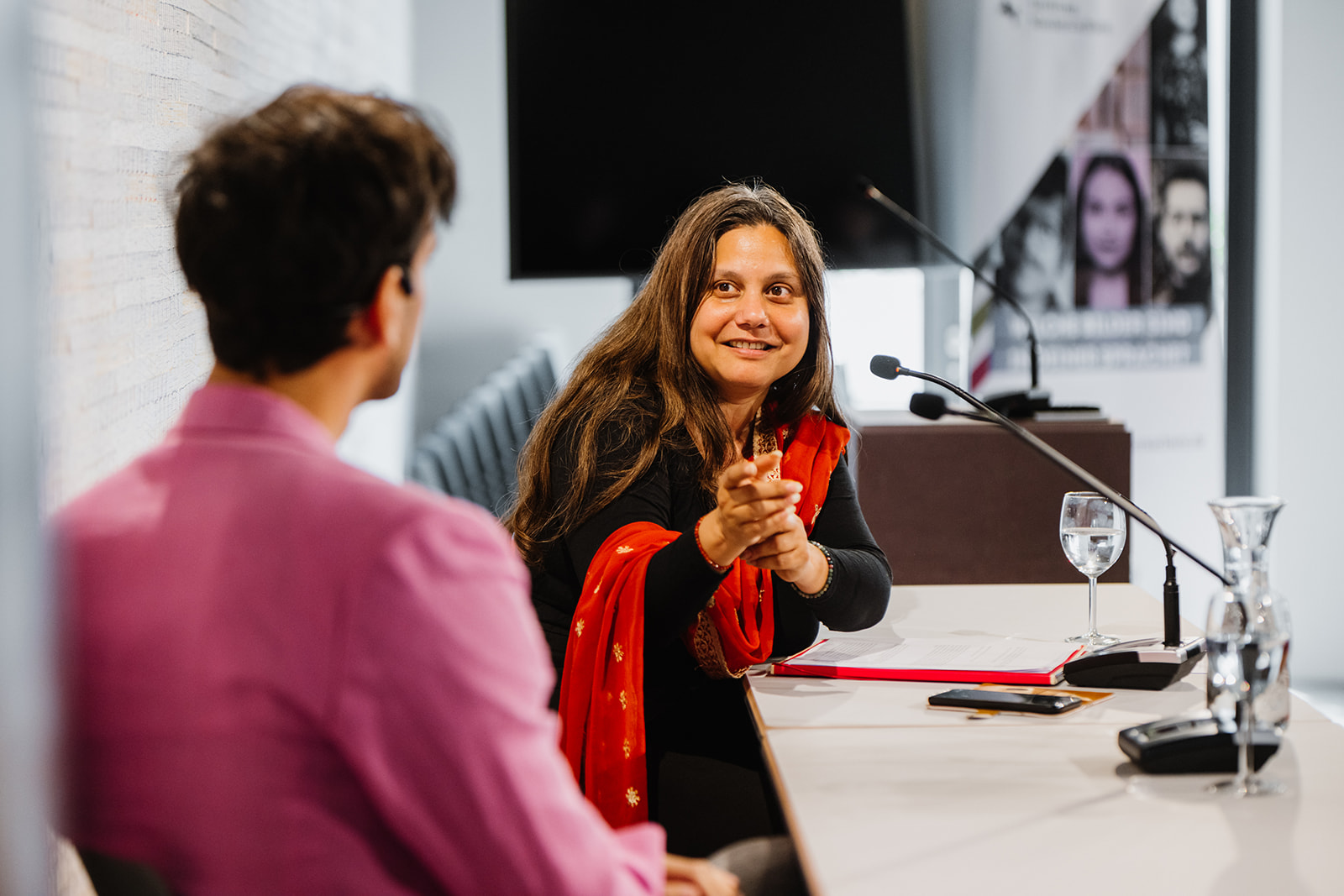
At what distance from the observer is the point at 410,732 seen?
2.43ft

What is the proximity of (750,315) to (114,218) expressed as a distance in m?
0.93

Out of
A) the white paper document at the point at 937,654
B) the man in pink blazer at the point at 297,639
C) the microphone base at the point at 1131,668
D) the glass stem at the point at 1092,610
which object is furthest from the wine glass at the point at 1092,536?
the man in pink blazer at the point at 297,639

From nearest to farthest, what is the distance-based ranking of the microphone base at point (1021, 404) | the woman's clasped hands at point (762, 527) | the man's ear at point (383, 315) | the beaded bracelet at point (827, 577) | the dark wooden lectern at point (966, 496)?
1. the man's ear at point (383, 315)
2. the woman's clasped hands at point (762, 527)
3. the beaded bracelet at point (827, 577)
4. the dark wooden lectern at point (966, 496)
5. the microphone base at point (1021, 404)

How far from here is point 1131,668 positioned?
147 cm

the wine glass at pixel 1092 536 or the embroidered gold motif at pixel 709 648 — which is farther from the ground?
the wine glass at pixel 1092 536

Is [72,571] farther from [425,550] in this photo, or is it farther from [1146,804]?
[1146,804]

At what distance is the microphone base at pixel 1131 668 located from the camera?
4.79 ft

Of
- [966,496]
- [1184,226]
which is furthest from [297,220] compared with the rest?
[1184,226]

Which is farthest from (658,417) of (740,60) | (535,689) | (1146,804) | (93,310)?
(740,60)

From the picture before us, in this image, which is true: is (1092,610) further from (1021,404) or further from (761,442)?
(1021,404)

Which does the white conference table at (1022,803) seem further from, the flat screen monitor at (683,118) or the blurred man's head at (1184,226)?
the blurred man's head at (1184,226)

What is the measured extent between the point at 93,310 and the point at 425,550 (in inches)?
40.0

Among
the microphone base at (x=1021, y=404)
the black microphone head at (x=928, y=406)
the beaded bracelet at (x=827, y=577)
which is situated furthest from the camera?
the microphone base at (x=1021, y=404)

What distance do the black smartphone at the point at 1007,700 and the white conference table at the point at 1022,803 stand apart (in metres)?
0.02
